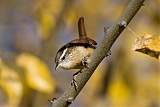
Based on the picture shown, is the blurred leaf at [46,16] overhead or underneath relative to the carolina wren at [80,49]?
overhead

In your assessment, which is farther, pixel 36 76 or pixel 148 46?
pixel 36 76

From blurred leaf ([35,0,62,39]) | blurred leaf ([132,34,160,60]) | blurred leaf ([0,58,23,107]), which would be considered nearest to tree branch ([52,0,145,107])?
blurred leaf ([132,34,160,60])

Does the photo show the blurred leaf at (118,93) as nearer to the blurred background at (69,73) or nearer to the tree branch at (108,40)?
the blurred background at (69,73)

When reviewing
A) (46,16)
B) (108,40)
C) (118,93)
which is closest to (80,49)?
(108,40)

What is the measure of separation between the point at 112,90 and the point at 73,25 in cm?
49

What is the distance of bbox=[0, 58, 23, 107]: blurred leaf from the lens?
2018 millimetres

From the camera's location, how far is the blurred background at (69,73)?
7.07 feet

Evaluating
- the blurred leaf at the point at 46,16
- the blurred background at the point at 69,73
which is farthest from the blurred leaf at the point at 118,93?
the blurred leaf at the point at 46,16

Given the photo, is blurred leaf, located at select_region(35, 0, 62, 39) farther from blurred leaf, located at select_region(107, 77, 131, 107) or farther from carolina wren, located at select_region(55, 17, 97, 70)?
carolina wren, located at select_region(55, 17, 97, 70)

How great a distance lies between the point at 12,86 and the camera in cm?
205

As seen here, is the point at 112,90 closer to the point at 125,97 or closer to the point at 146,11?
the point at 125,97

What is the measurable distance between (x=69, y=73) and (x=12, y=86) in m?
1.72

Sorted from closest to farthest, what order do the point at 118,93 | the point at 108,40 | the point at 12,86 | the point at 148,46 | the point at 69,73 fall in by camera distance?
the point at 108,40 < the point at 148,46 < the point at 12,86 < the point at 118,93 < the point at 69,73

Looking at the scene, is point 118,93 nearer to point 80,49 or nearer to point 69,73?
point 69,73
